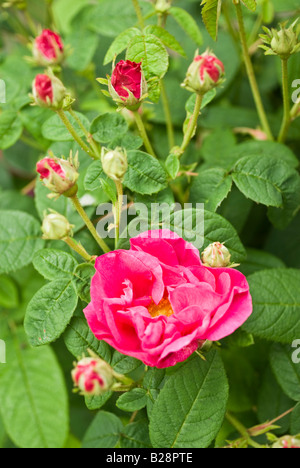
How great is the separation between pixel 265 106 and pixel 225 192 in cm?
33

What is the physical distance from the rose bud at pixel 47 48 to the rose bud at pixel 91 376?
0.31 m

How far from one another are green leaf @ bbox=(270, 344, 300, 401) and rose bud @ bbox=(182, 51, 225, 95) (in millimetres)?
259

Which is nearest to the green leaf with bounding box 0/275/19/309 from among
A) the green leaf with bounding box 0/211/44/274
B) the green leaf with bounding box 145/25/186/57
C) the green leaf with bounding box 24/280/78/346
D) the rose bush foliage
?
the rose bush foliage

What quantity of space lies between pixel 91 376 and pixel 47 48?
0.33 metres

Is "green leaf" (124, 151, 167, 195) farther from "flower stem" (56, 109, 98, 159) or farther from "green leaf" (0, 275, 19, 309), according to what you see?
"green leaf" (0, 275, 19, 309)

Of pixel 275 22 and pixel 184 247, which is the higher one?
pixel 275 22

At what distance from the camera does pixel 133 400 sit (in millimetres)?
441

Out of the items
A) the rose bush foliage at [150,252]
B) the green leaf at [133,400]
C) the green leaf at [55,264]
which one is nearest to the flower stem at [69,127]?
the rose bush foliage at [150,252]

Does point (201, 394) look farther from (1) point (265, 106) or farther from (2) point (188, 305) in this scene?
(1) point (265, 106)

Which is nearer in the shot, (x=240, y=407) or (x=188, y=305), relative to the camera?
(x=188, y=305)

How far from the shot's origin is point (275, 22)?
2.61 ft

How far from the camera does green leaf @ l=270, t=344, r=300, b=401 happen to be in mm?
497

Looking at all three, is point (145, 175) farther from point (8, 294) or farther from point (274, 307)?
point (8, 294)
